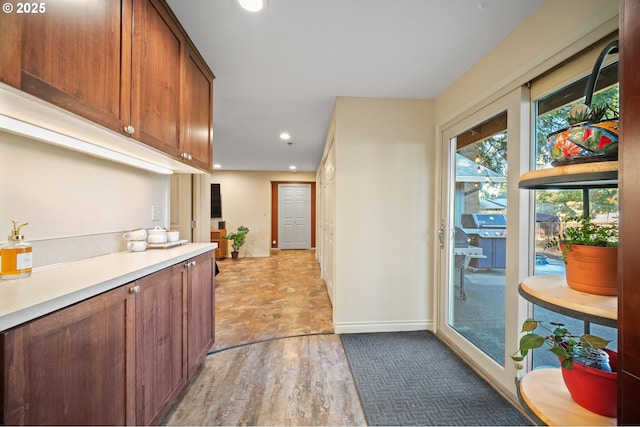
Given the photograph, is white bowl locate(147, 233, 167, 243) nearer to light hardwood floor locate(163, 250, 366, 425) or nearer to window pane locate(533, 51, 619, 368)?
Answer: light hardwood floor locate(163, 250, 366, 425)

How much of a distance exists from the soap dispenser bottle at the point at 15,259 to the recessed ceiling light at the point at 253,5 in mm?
1505

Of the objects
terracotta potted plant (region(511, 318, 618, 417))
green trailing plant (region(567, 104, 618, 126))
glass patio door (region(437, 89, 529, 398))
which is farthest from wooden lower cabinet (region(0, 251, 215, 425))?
glass patio door (region(437, 89, 529, 398))

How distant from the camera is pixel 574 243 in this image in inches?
30.5

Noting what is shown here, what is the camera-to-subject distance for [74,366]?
0.83 m

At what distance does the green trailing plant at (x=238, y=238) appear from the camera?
6.45 m

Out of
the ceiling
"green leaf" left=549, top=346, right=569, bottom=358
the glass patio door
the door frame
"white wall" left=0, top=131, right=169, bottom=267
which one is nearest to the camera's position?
"green leaf" left=549, top=346, right=569, bottom=358

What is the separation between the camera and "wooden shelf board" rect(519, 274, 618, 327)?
0.63 m

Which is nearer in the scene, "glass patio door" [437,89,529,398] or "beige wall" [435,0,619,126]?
"beige wall" [435,0,619,126]

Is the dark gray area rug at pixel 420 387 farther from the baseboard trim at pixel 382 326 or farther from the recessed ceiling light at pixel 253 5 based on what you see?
the recessed ceiling light at pixel 253 5

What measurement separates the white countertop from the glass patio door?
2157mm

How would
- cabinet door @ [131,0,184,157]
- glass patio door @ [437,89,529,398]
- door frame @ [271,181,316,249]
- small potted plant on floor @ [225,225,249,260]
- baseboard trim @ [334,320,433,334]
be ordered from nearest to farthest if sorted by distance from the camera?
1. cabinet door @ [131,0,184,157]
2. glass patio door @ [437,89,529,398]
3. baseboard trim @ [334,320,433,334]
4. small potted plant on floor @ [225,225,249,260]
5. door frame @ [271,181,316,249]

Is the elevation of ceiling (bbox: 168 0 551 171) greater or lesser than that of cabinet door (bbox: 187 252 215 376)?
greater

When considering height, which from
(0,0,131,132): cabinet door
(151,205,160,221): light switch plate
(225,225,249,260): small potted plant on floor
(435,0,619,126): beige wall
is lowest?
(225,225,249,260): small potted plant on floor

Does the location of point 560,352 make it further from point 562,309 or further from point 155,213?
point 155,213
